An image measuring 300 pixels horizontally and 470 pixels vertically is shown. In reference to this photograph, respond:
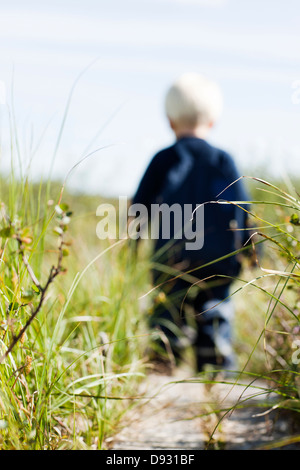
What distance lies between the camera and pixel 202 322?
10.7 ft

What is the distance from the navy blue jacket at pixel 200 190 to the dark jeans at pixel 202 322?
0.16m

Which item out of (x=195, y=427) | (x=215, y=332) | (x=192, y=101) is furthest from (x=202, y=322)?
(x=192, y=101)

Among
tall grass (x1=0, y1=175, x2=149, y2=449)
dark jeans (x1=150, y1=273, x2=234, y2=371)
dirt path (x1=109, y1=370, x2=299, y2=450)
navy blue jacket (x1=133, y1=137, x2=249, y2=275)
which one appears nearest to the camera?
tall grass (x1=0, y1=175, x2=149, y2=449)

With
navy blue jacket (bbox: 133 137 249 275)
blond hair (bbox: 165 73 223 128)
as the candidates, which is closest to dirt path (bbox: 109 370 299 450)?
navy blue jacket (bbox: 133 137 249 275)

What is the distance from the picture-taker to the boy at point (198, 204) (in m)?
3.02

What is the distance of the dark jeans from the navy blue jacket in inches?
6.3

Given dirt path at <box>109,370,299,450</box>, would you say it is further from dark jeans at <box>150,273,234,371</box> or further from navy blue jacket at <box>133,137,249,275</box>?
navy blue jacket at <box>133,137,249,275</box>

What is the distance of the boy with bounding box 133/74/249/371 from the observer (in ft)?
9.89

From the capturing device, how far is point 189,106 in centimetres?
310

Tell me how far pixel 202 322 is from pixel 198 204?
76 centimetres

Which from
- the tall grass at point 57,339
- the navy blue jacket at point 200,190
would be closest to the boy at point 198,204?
the navy blue jacket at point 200,190
